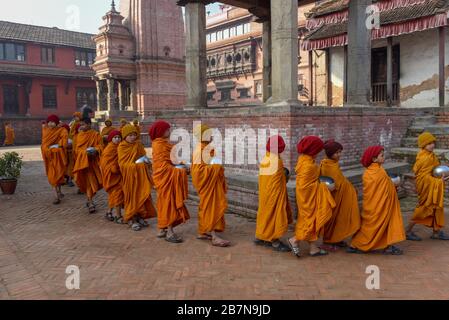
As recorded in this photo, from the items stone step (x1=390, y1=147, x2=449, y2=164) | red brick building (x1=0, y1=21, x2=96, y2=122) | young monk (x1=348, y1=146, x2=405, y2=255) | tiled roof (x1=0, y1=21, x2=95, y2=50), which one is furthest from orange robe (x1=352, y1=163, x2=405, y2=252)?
tiled roof (x1=0, y1=21, x2=95, y2=50)

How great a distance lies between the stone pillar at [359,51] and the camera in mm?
9438

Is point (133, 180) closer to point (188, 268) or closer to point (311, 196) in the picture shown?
point (188, 268)

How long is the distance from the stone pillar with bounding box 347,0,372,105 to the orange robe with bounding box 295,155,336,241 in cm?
519

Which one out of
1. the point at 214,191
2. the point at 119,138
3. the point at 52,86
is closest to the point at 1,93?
the point at 52,86

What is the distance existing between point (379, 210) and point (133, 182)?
157 inches

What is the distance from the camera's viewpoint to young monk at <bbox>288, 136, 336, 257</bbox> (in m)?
5.12

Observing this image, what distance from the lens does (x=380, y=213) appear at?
17.3 feet

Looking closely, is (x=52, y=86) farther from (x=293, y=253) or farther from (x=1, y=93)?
(x=293, y=253)

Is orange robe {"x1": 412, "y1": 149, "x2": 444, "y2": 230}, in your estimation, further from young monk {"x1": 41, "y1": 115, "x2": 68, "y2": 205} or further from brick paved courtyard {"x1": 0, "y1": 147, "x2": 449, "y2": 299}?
young monk {"x1": 41, "y1": 115, "x2": 68, "y2": 205}

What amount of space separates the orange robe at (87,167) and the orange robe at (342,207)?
4.91 m

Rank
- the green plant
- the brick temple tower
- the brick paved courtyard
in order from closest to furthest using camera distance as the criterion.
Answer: the brick paved courtyard < the green plant < the brick temple tower

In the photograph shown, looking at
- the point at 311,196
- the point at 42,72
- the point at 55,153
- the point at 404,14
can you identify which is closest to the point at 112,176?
the point at 55,153
